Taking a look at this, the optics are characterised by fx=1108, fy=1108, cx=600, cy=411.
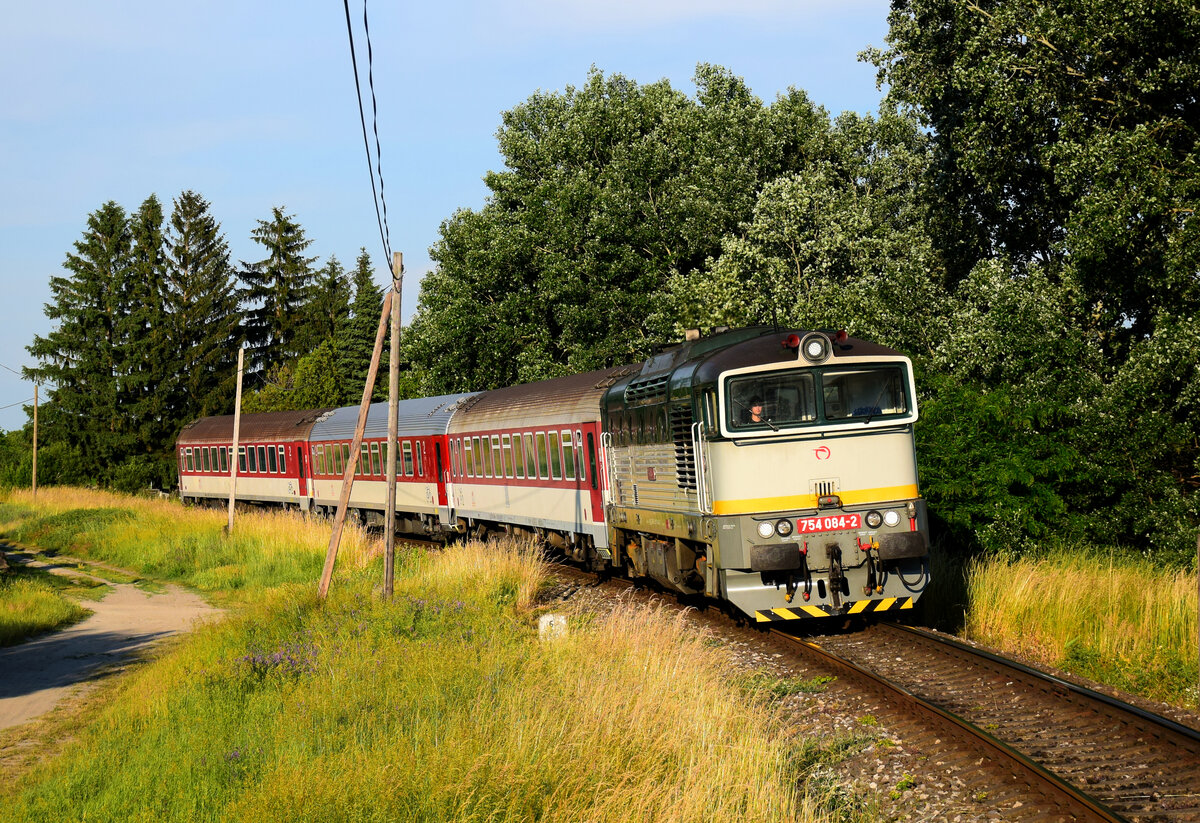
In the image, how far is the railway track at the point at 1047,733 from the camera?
6875mm

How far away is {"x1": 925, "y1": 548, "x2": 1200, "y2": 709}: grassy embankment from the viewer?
1025 centimetres

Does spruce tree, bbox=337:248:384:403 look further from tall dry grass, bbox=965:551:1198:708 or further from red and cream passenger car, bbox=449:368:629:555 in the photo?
tall dry grass, bbox=965:551:1198:708

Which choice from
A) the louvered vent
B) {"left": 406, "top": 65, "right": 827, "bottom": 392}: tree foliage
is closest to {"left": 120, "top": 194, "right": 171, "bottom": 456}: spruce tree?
{"left": 406, "top": 65, "right": 827, "bottom": 392}: tree foliage

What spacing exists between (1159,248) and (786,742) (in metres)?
15.2

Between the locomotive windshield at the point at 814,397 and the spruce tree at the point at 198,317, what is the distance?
186 feet

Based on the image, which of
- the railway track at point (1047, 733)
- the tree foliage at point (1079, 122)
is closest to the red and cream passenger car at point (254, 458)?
the tree foliage at point (1079, 122)

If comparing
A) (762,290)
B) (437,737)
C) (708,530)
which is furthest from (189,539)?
(437,737)

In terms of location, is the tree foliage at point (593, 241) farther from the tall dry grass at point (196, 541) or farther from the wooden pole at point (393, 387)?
the wooden pole at point (393, 387)

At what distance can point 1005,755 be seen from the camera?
299 inches

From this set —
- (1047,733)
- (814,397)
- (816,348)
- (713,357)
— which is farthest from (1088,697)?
(713,357)

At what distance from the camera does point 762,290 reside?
105 ft

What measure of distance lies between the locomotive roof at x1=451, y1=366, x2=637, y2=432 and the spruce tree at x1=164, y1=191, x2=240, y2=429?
41257 millimetres

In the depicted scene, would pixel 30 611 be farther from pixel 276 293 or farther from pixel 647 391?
pixel 276 293

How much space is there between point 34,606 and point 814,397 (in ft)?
48.8
